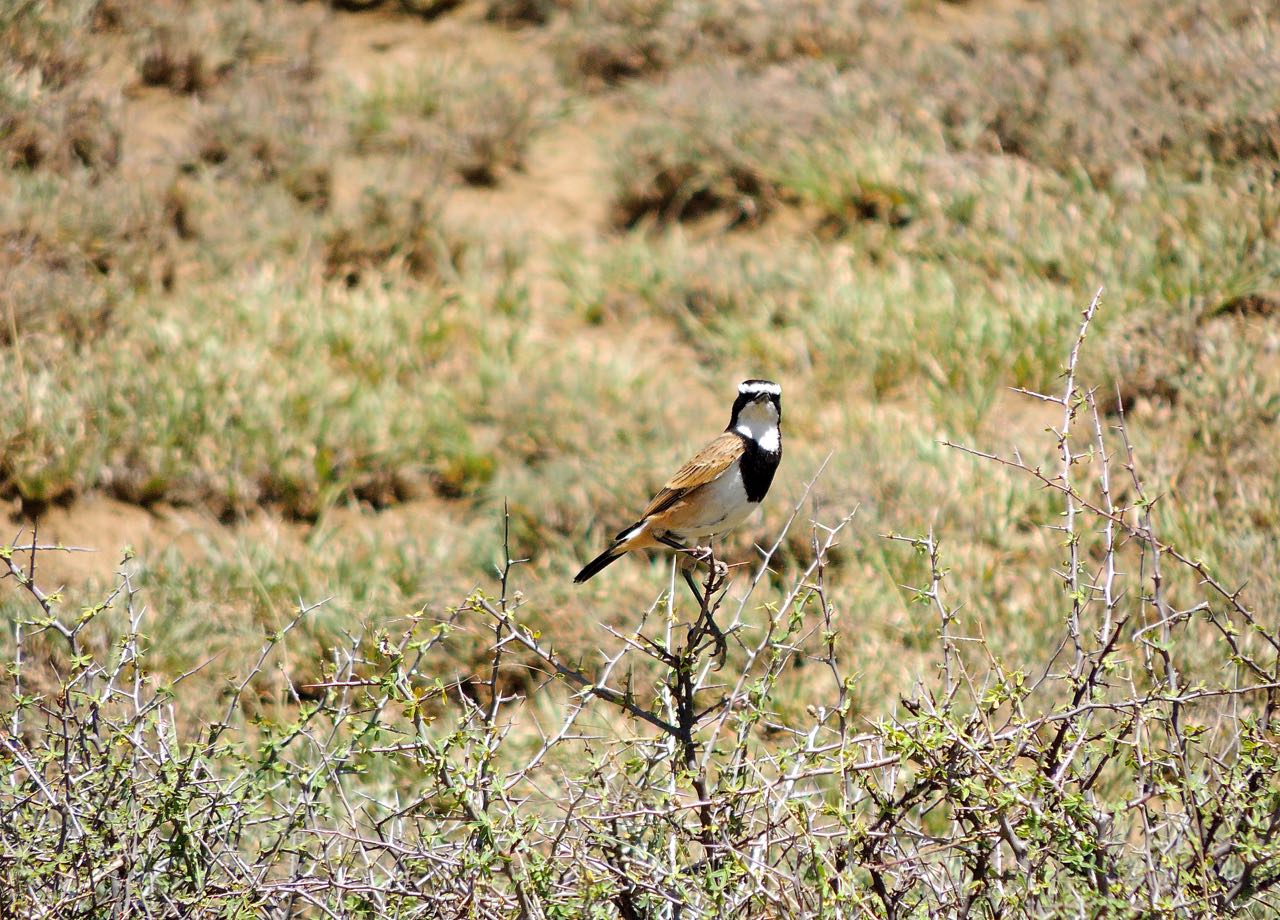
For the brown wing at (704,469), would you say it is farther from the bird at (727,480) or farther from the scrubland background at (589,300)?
the scrubland background at (589,300)

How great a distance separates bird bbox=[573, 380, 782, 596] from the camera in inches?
163

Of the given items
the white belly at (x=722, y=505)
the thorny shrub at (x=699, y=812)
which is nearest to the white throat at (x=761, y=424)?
the white belly at (x=722, y=505)

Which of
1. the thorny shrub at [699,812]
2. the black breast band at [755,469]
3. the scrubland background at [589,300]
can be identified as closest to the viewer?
the thorny shrub at [699,812]

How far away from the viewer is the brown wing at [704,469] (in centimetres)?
415

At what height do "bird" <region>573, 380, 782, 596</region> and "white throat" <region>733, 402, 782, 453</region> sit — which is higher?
"white throat" <region>733, 402, 782, 453</region>

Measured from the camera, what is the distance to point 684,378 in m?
6.90

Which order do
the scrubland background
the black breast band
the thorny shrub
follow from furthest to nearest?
the scrubland background, the black breast band, the thorny shrub

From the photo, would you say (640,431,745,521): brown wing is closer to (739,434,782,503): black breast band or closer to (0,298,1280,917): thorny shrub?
(739,434,782,503): black breast band

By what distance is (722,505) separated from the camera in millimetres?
4152

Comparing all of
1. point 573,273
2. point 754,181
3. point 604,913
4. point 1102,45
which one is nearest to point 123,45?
point 573,273

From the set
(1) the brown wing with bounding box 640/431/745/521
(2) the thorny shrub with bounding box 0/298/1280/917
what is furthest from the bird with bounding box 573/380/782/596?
(2) the thorny shrub with bounding box 0/298/1280/917

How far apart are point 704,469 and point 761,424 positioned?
10.0 inches

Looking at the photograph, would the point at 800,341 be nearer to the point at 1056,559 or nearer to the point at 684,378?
the point at 684,378

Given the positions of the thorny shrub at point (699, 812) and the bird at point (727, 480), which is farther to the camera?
the bird at point (727, 480)
